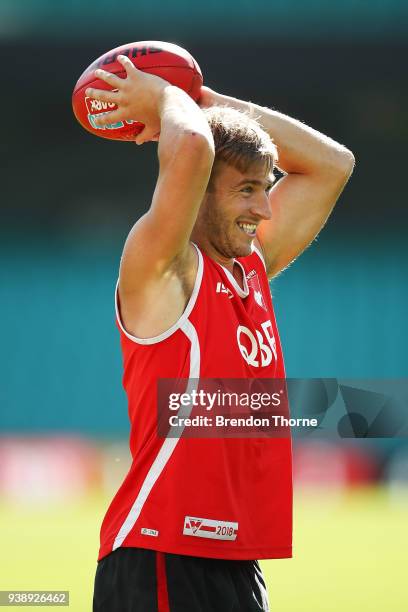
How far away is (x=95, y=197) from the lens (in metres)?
17.5

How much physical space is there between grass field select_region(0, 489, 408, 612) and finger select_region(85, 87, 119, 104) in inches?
152

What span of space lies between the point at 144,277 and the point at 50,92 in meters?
14.4

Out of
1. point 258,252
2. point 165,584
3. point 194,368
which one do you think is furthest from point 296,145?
point 165,584

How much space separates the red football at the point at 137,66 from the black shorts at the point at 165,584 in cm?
132

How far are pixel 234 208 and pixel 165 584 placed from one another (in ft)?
3.42

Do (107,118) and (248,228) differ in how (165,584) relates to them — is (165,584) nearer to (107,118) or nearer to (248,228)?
(248,228)

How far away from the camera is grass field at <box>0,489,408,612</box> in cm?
681

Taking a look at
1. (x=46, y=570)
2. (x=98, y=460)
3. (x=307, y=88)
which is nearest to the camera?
(x=46, y=570)

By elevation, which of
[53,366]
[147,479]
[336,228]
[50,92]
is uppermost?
[50,92]

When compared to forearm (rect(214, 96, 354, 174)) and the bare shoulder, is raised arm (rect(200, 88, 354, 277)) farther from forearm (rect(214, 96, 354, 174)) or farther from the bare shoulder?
the bare shoulder

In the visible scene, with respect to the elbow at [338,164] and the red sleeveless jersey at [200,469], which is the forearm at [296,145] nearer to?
the elbow at [338,164]

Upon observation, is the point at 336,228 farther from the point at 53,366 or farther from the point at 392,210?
the point at 53,366

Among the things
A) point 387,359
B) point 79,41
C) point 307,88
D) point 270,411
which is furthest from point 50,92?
point 270,411

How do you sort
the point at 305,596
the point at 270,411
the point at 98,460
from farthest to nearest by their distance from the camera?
1. the point at 98,460
2. the point at 305,596
3. the point at 270,411
